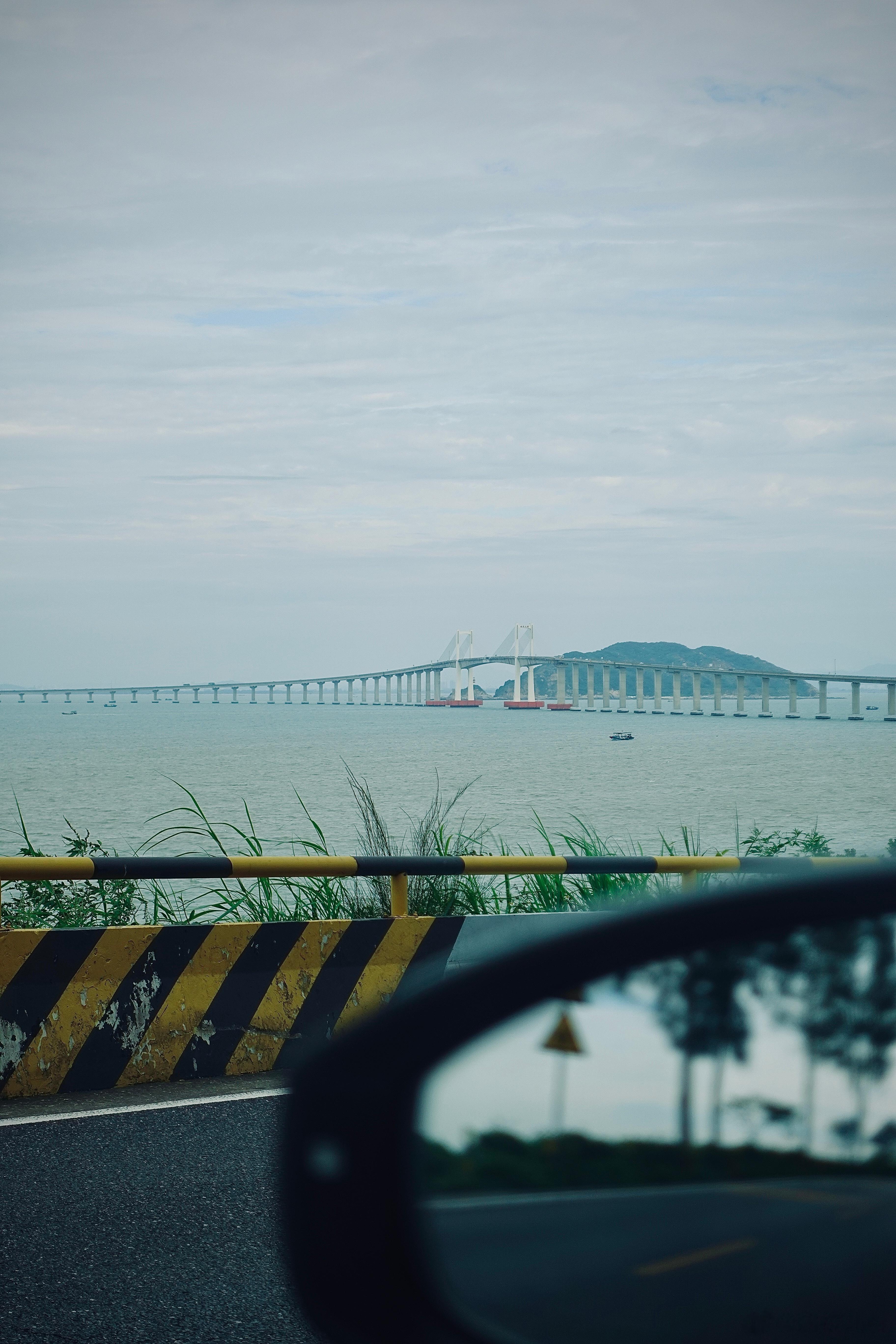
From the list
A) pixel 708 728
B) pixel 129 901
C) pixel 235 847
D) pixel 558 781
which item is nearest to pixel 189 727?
pixel 708 728

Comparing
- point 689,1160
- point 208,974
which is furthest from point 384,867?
point 689,1160

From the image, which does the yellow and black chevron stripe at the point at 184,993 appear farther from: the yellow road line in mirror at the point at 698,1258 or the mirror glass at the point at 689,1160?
the yellow road line in mirror at the point at 698,1258

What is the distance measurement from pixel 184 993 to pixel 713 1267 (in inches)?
209

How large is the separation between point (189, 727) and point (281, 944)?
187 metres

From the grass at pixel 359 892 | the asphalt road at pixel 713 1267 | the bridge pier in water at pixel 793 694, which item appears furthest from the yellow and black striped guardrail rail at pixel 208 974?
the bridge pier in water at pixel 793 694

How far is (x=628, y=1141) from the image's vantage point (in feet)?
4.10

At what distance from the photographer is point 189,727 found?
18925 centimetres

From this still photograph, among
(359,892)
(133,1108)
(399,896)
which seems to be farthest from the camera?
(359,892)

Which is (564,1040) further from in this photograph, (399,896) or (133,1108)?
(399,896)

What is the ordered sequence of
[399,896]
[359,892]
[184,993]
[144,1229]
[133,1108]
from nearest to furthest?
[144,1229] < [133,1108] < [184,993] < [399,896] < [359,892]

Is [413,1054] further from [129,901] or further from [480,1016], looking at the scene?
[129,901]

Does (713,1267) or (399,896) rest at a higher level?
(713,1267)

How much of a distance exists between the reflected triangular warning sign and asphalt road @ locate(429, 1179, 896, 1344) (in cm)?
14

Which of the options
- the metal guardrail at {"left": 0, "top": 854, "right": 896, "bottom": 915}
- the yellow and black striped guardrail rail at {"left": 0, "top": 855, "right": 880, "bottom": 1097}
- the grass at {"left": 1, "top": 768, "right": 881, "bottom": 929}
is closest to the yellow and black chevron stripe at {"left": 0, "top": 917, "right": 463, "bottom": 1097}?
the yellow and black striped guardrail rail at {"left": 0, "top": 855, "right": 880, "bottom": 1097}
